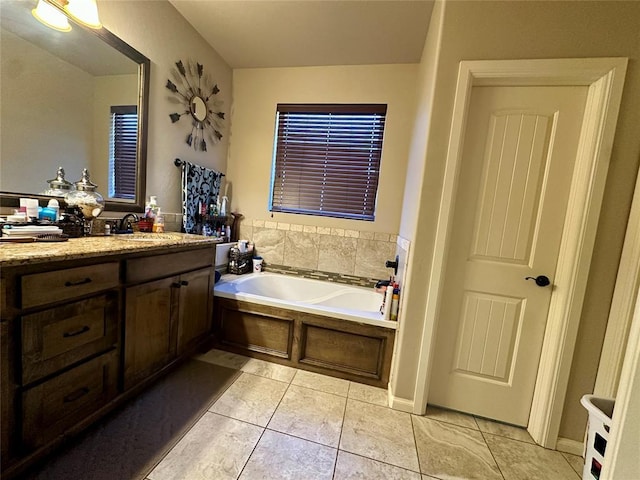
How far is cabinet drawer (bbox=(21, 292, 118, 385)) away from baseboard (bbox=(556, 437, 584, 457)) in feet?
7.92

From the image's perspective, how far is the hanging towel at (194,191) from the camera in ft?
7.24

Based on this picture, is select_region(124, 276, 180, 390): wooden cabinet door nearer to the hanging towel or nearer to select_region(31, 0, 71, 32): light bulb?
the hanging towel

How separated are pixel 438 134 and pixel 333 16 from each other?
1.28 metres

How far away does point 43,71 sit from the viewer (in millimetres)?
1303

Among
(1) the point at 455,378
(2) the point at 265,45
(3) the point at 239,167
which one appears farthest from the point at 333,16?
(1) the point at 455,378

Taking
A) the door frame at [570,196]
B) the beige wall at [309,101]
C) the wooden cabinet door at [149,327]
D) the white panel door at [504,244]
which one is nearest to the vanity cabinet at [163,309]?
the wooden cabinet door at [149,327]

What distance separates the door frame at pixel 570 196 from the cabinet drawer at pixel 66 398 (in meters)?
1.69

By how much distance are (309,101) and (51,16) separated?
1811mm

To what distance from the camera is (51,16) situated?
1.29 meters

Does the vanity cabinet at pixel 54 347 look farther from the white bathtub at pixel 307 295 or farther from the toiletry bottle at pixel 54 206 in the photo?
the white bathtub at pixel 307 295

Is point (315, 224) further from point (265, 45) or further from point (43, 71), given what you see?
point (43, 71)

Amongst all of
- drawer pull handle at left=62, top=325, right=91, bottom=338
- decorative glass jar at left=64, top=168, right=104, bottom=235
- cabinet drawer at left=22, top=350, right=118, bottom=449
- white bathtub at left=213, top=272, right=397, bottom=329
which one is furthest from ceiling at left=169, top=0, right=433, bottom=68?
cabinet drawer at left=22, top=350, right=118, bottom=449

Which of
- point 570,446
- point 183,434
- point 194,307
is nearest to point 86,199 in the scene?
point 194,307

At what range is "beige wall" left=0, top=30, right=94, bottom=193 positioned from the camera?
121 cm
